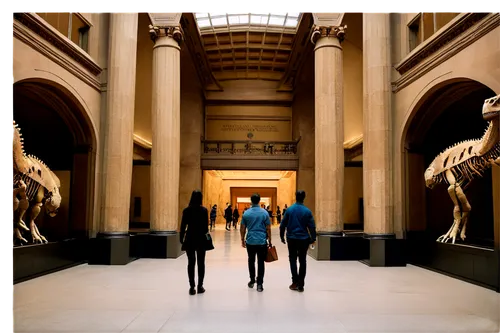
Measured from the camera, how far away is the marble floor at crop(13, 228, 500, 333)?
183 inches

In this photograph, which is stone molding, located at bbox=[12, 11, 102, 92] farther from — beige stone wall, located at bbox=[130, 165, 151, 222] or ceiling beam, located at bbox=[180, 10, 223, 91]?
beige stone wall, located at bbox=[130, 165, 151, 222]

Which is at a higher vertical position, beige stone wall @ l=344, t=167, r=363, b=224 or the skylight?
the skylight

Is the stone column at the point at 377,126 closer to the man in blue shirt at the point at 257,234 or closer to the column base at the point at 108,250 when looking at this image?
the man in blue shirt at the point at 257,234

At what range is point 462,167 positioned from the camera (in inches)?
330

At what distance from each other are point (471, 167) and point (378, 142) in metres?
2.72

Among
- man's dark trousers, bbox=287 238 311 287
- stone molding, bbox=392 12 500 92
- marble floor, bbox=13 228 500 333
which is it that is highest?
stone molding, bbox=392 12 500 92

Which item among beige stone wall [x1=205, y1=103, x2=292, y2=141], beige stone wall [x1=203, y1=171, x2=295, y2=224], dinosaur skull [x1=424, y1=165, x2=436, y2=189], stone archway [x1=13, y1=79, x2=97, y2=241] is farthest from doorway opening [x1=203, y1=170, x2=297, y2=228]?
dinosaur skull [x1=424, y1=165, x2=436, y2=189]

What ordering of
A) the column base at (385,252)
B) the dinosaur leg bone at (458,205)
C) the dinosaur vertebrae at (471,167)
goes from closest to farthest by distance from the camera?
the dinosaur vertebrae at (471,167)
the dinosaur leg bone at (458,205)
the column base at (385,252)

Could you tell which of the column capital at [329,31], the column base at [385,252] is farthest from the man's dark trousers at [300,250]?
the column capital at [329,31]

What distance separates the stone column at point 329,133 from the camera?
1159 cm

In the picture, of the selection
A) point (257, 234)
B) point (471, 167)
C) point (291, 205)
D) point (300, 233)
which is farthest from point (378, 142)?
point (257, 234)

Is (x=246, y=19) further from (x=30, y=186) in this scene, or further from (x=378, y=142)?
(x=30, y=186)

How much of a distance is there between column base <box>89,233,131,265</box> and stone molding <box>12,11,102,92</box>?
4.24 metres

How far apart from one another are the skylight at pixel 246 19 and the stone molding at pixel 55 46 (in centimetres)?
1115
